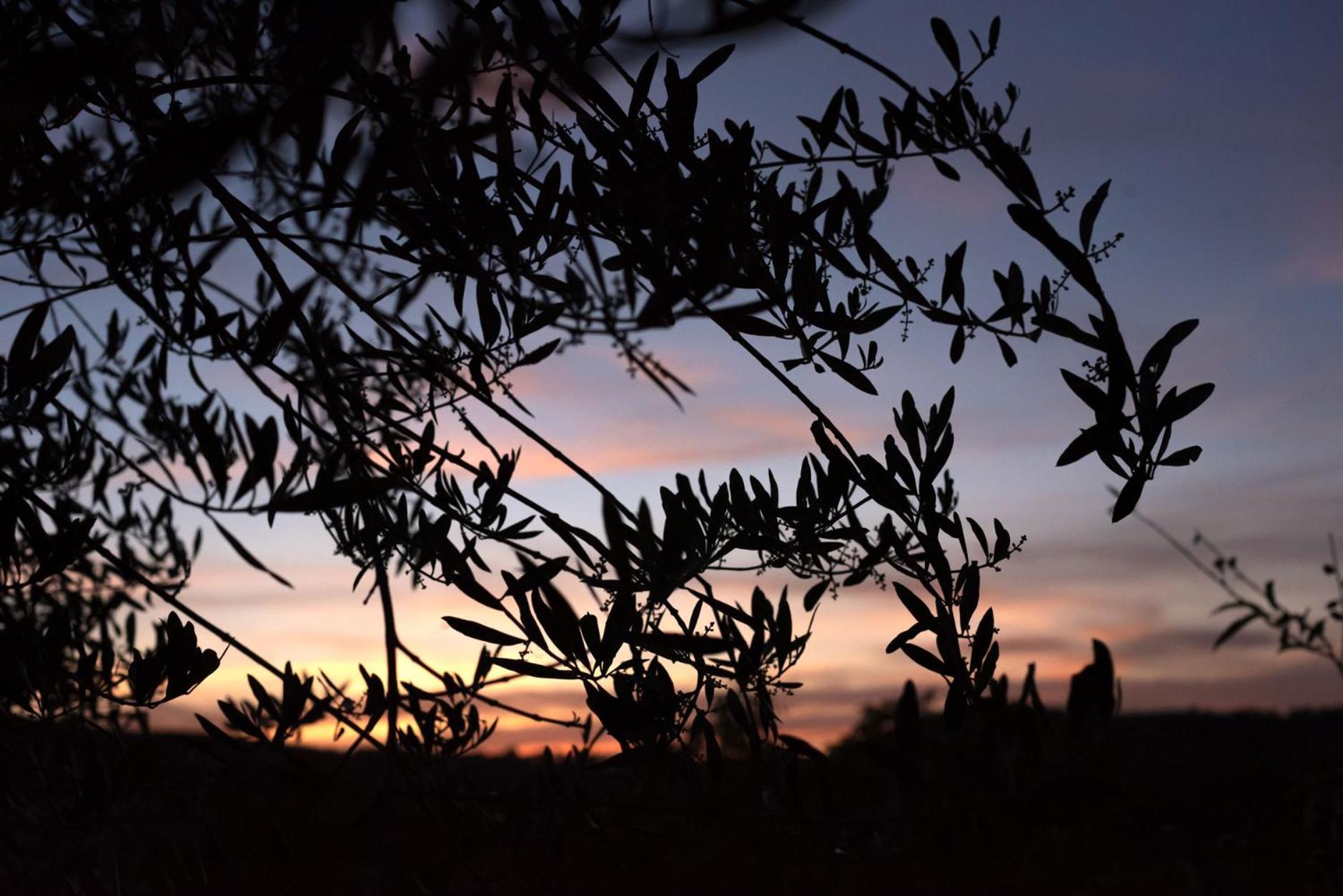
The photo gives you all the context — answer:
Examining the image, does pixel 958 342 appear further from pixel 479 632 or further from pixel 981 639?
pixel 479 632

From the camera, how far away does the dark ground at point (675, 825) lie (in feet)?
7.22

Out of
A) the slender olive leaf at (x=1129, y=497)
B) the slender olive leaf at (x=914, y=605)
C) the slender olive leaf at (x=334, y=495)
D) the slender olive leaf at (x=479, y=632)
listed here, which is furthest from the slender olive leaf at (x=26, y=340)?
the slender olive leaf at (x=1129, y=497)

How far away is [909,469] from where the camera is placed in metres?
1.53

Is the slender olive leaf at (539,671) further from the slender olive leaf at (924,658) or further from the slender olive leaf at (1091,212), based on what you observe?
the slender olive leaf at (1091,212)

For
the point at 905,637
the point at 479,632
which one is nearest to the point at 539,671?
the point at 479,632

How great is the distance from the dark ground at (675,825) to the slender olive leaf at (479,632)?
280 millimetres

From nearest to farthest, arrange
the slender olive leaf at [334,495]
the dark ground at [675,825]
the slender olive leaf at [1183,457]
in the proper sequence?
1. the slender olive leaf at [1183,457]
2. the slender olive leaf at [334,495]
3. the dark ground at [675,825]

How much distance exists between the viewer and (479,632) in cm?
161

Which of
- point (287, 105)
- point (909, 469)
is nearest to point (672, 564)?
point (909, 469)

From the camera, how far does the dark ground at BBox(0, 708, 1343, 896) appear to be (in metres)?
2.20

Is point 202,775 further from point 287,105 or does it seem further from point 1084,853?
point 1084,853

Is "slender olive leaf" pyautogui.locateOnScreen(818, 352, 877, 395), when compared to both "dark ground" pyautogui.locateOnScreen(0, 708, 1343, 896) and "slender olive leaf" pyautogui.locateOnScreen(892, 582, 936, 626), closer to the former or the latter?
"slender olive leaf" pyautogui.locateOnScreen(892, 582, 936, 626)

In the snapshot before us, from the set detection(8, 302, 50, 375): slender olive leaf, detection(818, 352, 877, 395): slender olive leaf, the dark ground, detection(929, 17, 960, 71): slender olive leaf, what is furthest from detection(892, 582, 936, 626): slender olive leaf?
detection(8, 302, 50, 375): slender olive leaf

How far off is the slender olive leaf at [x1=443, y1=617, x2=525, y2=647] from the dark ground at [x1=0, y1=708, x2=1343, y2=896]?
0.92 feet
